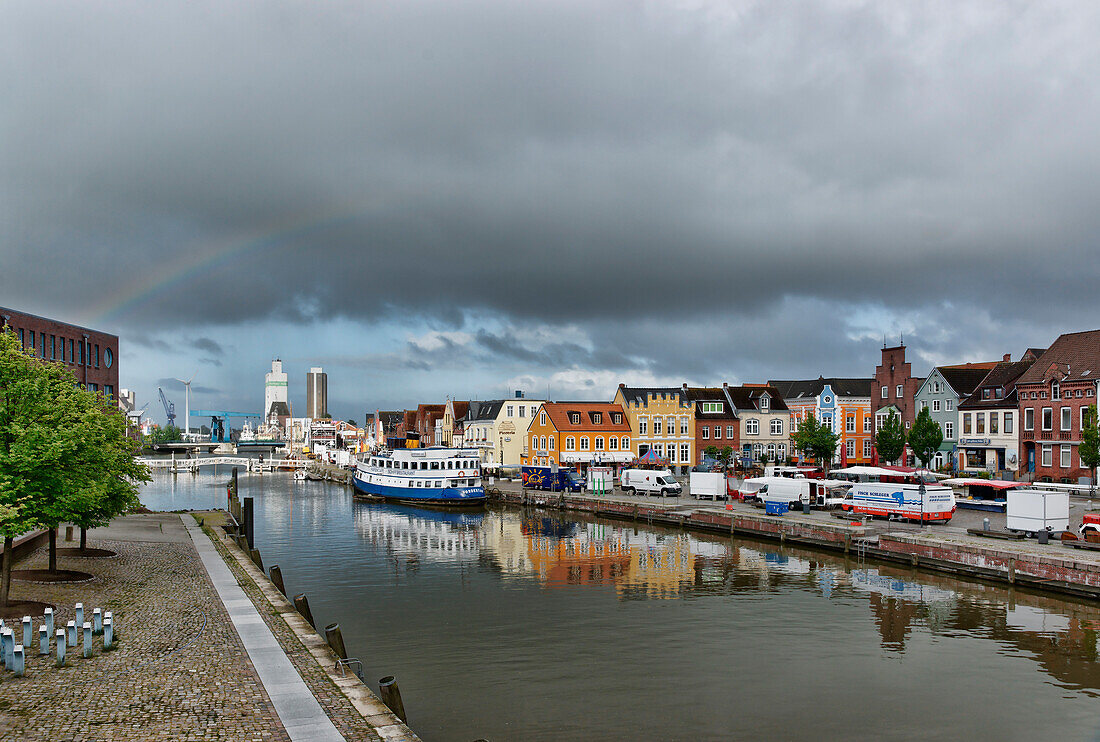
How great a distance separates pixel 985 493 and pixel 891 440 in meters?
25.1

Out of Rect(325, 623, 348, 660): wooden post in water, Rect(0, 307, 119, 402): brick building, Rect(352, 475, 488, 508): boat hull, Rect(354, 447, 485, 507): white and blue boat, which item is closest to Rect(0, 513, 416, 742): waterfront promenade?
Rect(325, 623, 348, 660): wooden post in water

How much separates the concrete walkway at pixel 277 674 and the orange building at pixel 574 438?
6754cm

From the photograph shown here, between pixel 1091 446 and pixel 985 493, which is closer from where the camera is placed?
pixel 985 493

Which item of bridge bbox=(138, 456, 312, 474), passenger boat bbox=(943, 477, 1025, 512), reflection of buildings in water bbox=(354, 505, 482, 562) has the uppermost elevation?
passenger boat bbox=(943, 477, 1025, 512)

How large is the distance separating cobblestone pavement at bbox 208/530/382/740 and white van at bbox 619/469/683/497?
1789 inches

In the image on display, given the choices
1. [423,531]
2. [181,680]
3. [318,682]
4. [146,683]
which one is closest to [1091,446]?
[423,531]

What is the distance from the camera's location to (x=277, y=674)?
18.0m

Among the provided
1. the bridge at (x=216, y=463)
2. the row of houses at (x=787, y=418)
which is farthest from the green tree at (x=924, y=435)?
the bridge at (x=216, y=463)

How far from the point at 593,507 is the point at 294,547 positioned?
946 inches

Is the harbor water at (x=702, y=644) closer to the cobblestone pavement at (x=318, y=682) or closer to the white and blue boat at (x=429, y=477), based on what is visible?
the cobblestone pavement at (x=318, y=682)

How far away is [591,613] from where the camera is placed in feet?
99.1

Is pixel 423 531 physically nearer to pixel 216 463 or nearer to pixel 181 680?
pixel 181 680

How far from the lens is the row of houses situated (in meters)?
68.1

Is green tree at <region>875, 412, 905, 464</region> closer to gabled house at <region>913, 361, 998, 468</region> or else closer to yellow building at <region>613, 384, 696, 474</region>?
gabled house at <region>913, 361, 998, 468</region>
